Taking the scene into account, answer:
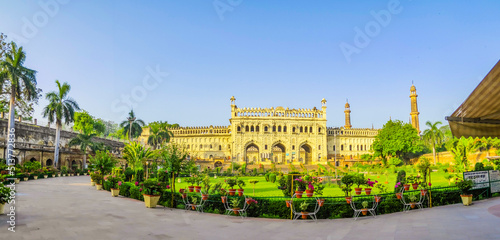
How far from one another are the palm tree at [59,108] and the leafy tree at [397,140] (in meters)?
40.3

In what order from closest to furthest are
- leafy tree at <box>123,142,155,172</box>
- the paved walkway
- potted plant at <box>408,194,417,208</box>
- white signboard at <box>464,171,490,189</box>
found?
the paved walkway < potted plant at <box>408,194,417,208</box> < white signboard at <box>464,171,490,189</box> < leafy tree at <box>123,142,155,172</box>

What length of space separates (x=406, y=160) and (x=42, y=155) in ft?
163

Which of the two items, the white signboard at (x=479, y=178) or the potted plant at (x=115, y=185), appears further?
the potted plant at (x=115, y=185)

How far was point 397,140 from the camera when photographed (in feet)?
154

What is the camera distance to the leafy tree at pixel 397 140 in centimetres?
4672

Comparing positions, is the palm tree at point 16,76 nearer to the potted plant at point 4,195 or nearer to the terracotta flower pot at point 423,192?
the potted plant at point 4,195

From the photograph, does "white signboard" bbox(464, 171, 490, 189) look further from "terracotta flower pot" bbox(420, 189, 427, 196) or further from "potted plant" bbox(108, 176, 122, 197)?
"potted plant" bbox(108, 176, 122, 197)

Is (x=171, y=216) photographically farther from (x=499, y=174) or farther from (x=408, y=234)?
(x=499, y=174)

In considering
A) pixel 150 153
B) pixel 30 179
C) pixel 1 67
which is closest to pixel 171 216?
pixel 150 153

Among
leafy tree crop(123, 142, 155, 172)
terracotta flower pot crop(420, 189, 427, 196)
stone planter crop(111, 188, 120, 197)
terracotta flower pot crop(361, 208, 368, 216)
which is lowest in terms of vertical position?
stone planter crop(111, 188, 120, 197)

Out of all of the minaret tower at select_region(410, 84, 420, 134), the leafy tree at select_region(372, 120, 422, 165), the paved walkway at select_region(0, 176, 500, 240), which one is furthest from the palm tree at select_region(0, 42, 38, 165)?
the minaret tower at select_region(410, 84, 420, 134)

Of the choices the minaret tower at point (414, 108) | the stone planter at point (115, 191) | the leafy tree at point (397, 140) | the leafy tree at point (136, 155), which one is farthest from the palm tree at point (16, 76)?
the minaret tower at point (414, 108)

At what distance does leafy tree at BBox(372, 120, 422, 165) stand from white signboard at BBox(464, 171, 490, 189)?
114 ft

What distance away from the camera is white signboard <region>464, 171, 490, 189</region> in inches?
483
